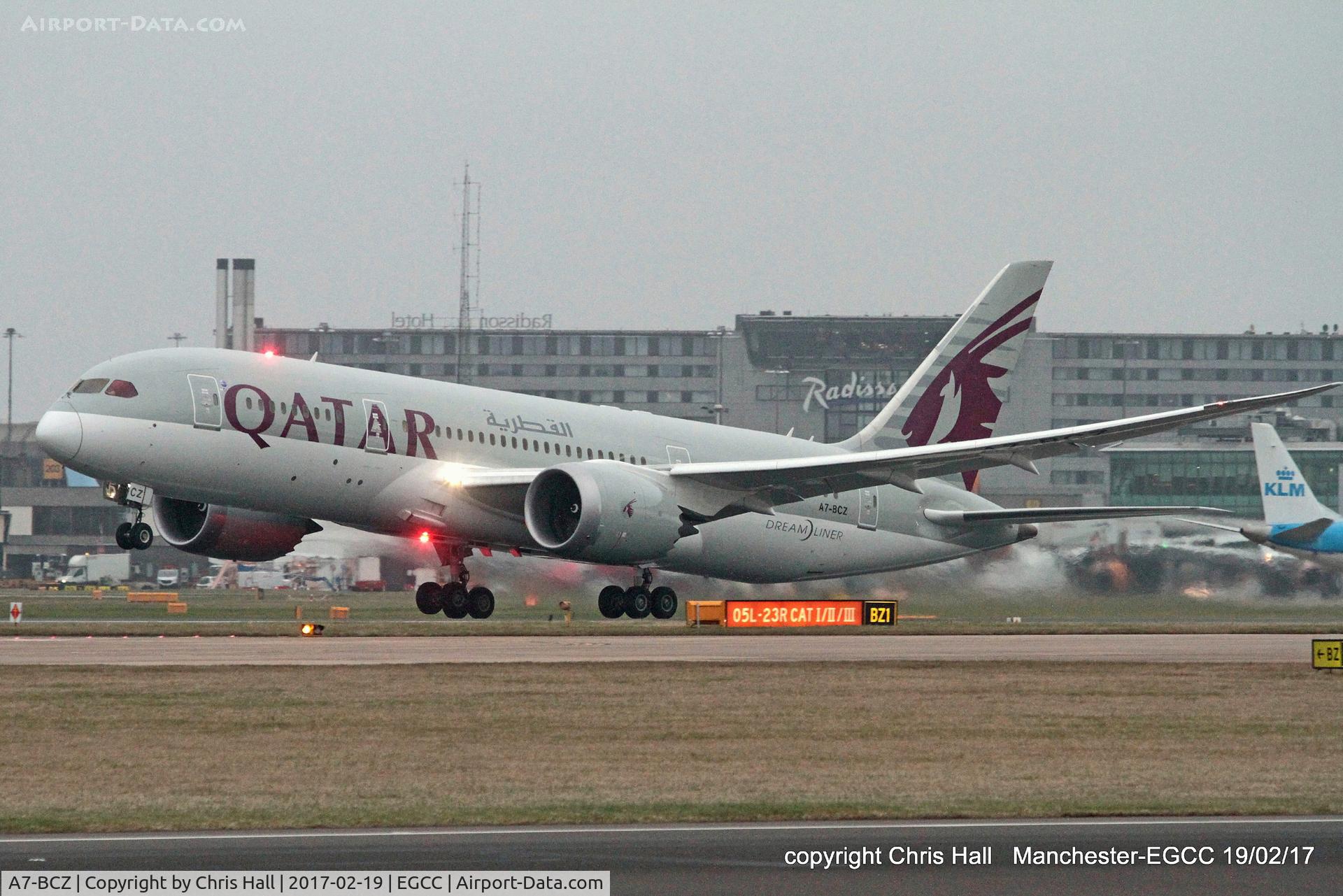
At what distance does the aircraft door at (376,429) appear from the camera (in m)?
35.5

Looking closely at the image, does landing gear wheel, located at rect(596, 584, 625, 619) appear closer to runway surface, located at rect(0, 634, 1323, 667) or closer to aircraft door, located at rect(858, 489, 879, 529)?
runway surface, located at rect(0, 634, 1323, 667)

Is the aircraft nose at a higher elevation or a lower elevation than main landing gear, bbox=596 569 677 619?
higher

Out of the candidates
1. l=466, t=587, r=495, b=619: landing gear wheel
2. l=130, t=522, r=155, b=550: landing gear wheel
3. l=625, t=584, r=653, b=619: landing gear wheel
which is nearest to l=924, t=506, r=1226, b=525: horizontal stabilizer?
l=625, t=584, r=653, b=619: landing gear wheel

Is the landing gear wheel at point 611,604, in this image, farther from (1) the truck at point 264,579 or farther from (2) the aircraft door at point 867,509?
(1) the truck at point 264,579

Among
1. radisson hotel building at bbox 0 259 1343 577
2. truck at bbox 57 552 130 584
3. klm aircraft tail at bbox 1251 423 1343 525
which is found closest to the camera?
klm aircraft tail at bbox 1251 423 1343 525

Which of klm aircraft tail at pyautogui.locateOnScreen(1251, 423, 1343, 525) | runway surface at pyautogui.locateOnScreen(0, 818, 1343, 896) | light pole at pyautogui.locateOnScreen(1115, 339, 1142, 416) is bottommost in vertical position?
runway surface at pyautogui.locateOnScreen(0, 818, 1343, 896)

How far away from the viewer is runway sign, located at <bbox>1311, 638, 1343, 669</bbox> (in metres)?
31.8

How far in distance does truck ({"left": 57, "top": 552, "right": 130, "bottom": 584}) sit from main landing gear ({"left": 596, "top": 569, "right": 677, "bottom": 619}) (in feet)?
224

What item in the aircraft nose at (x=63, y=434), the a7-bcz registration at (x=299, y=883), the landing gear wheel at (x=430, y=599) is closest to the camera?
the a7-bcz registration at (x=299, y=883)

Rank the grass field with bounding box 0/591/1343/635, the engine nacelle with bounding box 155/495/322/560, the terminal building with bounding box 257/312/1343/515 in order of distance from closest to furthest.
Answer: the engine nacelle with bounding box 155/495/322/560 → the grass field with bounding box 0/591/1343/635 → the terminal building with bounding box 257/312/1343/515

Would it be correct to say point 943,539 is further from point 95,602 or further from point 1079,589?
point 95,602

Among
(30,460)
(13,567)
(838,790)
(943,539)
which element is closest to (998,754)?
(838,790)

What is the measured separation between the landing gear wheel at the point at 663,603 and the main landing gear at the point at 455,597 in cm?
378

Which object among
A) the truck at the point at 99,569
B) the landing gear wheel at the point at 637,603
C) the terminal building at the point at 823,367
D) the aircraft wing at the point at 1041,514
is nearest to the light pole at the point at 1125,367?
the terminal building at the point at 823,367
